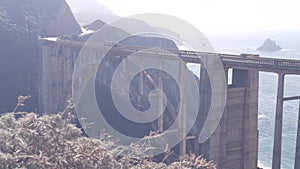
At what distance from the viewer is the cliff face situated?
192 ft

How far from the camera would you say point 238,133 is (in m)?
28.9

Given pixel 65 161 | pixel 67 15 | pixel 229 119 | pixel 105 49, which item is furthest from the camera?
pixel 67 15

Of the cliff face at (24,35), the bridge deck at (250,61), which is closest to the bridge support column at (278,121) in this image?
the bridge deck at (250,61)

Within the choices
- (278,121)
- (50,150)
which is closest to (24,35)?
(278,121)

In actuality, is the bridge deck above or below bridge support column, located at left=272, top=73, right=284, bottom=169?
above

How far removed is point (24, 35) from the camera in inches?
2514

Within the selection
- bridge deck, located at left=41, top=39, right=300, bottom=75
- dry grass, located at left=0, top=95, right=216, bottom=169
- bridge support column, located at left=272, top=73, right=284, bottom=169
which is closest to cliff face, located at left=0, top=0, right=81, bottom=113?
bridge deck, located at left=41, top=39, right=300, bottom=75

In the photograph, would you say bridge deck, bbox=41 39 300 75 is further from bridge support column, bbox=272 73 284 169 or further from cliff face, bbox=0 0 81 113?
cliff face, bbox=0 0 81 113

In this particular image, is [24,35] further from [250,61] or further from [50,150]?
[50,150]

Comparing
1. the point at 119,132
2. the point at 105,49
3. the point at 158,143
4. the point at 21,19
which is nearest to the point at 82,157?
the point at 158,143

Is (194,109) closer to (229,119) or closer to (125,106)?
(125,106)

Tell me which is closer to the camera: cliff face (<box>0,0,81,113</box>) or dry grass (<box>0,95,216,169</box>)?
dry grass (<box>0,95,216,169</box>)

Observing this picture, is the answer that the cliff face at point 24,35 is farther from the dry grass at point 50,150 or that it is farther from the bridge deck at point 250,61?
the dry grass at point 50,150

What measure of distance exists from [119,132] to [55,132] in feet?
122
